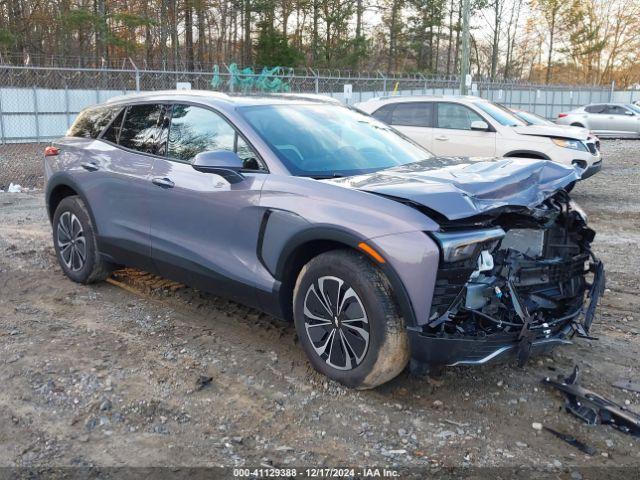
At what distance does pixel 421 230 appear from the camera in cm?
326

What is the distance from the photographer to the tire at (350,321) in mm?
3402

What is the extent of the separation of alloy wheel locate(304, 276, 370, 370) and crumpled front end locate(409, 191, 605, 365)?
358mm

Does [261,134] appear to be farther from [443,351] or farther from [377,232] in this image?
[443,351]

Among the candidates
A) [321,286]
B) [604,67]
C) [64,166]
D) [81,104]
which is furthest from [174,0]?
[604,67]

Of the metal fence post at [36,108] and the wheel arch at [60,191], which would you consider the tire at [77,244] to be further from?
the metal fence post at [36,108]

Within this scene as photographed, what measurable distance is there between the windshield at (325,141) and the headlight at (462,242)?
3.49 feet

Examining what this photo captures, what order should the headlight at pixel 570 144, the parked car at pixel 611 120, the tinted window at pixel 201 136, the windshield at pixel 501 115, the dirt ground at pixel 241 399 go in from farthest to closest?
the parked car at pixel 611 120
the windshield at pixel 501 115
the headlight at pixel 570 144
the tinted window at pixel 201 136
the dirt ground at pixel 241 399

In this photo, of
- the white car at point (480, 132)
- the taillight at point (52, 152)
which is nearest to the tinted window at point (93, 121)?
the taillight at point (52, 152)

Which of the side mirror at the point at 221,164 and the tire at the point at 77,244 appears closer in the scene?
the side mirror at the point at 221,164

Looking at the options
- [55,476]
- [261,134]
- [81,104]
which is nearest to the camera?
[55,476]

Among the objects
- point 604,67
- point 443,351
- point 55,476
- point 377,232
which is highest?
point 604,67

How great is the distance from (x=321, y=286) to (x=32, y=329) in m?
2.45

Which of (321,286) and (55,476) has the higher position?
(321,286)

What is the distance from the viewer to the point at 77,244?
5.64 m
